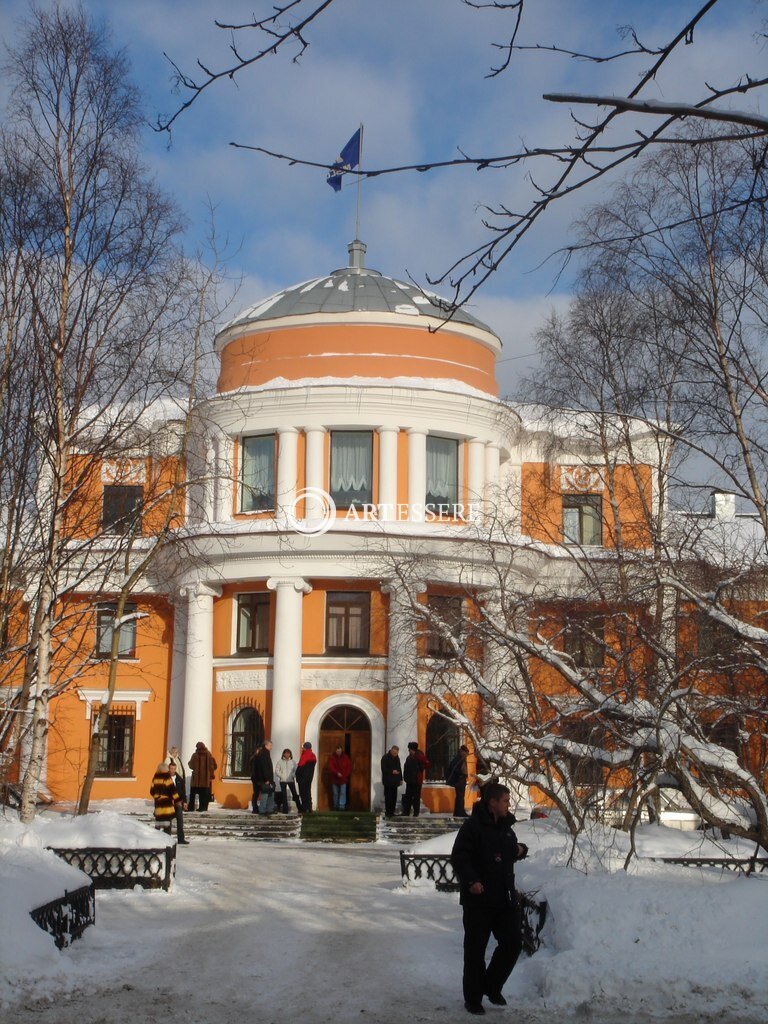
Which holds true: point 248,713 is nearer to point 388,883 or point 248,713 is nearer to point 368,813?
point 368,813

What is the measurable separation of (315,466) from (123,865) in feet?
58.9

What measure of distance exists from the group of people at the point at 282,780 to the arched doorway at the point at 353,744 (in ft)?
8.05

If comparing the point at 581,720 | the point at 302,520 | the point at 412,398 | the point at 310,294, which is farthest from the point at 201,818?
the point at 581,720

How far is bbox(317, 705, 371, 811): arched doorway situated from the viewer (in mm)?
31500

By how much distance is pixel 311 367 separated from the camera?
32.9 meters

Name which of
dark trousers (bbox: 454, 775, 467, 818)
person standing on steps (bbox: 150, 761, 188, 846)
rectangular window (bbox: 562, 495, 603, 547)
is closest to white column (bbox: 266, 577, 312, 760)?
dark trousers (bbox: 454, 775, 467, 818)

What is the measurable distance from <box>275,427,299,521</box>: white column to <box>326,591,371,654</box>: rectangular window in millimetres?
2417

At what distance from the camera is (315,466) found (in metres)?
32.2

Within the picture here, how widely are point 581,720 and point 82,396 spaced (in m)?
8.55

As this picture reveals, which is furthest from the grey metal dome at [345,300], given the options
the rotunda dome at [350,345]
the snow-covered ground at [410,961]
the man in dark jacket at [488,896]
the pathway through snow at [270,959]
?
the man in dark jacket at [488,896]

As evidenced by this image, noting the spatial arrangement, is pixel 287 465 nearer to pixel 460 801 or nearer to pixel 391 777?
pixel 391 777

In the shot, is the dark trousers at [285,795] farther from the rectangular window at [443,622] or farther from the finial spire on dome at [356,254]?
the finial spire on dome at [356,254]

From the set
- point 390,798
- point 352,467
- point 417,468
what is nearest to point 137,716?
point 352,467

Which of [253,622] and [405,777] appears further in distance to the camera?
[253,622]
